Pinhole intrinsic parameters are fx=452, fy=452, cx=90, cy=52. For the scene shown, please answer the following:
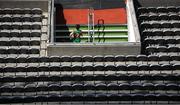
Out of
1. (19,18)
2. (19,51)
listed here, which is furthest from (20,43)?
(19,18)

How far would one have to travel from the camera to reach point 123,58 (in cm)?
2011

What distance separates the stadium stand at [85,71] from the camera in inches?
715

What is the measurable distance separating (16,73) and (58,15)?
→ 520 cm

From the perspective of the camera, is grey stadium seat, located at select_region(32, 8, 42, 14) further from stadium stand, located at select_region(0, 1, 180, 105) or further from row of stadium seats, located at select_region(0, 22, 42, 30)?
row of stadium seats, located at select_region(0, 22, 42, 30)

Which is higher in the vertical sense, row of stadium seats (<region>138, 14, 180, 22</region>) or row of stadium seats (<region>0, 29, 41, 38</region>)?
row of stadium seats (<region>138, 14, 180, 22</region>)

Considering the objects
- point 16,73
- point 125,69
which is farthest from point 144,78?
point 16,73

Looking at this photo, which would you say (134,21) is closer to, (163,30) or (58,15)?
(163,30)

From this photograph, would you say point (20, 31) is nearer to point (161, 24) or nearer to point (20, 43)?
point (20, 43)

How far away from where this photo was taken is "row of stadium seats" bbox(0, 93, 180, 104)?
1803 centimetres

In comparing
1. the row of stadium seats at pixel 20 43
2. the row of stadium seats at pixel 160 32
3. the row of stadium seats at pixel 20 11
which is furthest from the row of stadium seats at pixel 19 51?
the row of stadium seats at pixel 160 32

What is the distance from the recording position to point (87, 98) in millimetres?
18141

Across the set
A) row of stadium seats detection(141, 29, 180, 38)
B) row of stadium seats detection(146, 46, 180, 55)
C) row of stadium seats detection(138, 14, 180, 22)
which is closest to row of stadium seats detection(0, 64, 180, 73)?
row of stadium seats detection(146, 46, 180, 55)

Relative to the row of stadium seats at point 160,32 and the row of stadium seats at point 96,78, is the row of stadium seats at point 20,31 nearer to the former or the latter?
the row of stadium seats at point 96,78

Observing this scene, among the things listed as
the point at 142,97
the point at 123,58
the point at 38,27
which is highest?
the point at 38,27
